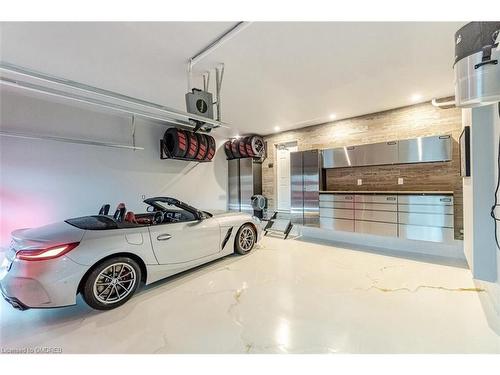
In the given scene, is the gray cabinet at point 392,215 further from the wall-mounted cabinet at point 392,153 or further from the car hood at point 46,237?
the car hood at point 46,237

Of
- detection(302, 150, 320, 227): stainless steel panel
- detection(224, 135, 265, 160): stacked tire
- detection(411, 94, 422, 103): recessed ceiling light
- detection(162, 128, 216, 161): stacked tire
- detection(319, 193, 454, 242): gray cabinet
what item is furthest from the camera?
detection(224, 135, 265, 160): stacked tire

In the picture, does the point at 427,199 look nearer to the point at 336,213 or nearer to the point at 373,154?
the point at 373,154

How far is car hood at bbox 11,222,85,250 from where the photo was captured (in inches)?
78.2

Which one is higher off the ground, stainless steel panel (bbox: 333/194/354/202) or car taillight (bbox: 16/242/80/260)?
stainless steel panel (bbox: 333/194/354/202)

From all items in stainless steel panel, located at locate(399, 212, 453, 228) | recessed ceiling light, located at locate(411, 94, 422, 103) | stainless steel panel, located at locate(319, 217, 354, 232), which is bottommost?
stainless steel panel, located at locate(319, 217, 354, 232)

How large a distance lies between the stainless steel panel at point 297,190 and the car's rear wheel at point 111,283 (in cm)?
387

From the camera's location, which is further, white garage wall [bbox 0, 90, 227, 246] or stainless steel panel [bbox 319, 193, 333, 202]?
stainless steel panel [bbox 319, 193, 333, 202]

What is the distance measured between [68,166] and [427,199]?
21.2 ft

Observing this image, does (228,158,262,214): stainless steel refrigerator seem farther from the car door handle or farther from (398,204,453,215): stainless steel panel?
the car door handle

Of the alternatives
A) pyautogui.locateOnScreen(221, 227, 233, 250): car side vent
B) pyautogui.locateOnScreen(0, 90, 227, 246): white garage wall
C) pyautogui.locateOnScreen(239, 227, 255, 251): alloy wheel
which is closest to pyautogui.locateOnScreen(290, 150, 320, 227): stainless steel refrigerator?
pyautogui.locateOnScreen(239, 227, 255, 251): alloy wheel

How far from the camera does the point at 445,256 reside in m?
3.83

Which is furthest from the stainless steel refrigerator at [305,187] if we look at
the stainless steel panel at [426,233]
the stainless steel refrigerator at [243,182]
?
the stainless steel panel at [426,233]

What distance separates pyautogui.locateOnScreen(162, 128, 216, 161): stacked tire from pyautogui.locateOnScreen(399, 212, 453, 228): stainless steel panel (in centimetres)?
434

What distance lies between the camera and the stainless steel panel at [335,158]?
4891 millimetres
